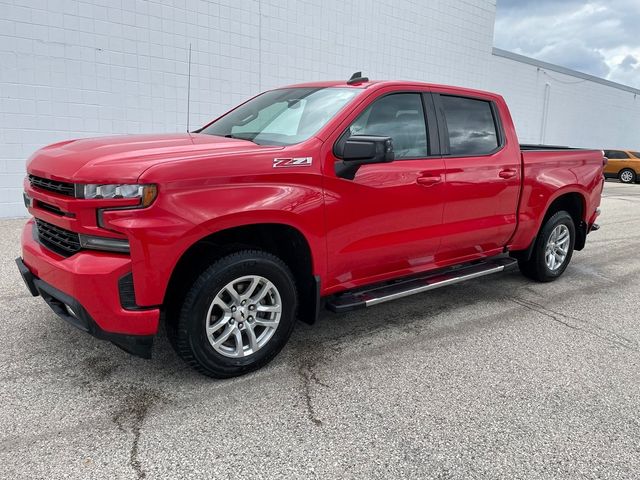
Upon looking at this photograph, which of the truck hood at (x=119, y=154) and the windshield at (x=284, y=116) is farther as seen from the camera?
the windshield at (x=284, y=116)

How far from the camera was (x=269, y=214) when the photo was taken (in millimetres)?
3004

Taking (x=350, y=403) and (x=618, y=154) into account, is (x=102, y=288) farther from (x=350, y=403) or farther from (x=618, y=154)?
(x=618, y=154)

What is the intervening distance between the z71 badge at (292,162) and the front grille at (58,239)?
122 centimetres

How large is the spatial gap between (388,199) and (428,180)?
1.50 feet

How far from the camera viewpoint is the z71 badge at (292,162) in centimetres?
302

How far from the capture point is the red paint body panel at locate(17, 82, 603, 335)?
262 cm

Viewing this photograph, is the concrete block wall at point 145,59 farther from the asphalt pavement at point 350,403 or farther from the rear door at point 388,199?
the rear door at point 388,199

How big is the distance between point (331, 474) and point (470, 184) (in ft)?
9.07

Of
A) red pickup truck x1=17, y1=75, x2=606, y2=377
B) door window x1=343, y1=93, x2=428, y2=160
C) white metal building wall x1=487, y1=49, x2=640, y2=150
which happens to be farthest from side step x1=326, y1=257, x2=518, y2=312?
white metal building wall x1=487, y1=49, x2=640, y2=150

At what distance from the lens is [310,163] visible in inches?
124

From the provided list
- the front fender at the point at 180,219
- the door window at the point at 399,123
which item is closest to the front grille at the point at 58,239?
the front fender at the point at 180,219

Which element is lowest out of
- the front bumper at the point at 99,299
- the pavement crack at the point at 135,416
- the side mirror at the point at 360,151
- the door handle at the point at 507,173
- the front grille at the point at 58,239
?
the pavement crack at the point at 135,416

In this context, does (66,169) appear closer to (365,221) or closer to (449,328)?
(365,221)

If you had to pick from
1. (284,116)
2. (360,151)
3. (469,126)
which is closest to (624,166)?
(469,126)
